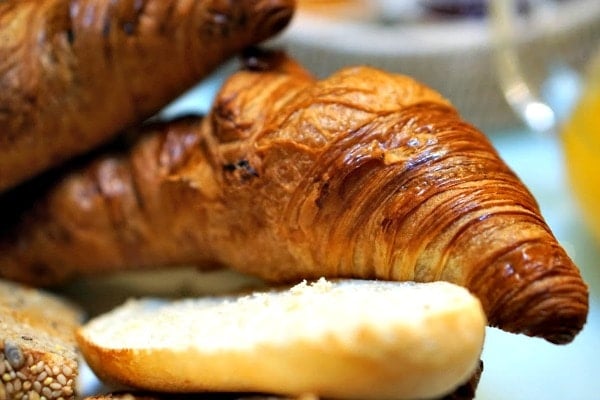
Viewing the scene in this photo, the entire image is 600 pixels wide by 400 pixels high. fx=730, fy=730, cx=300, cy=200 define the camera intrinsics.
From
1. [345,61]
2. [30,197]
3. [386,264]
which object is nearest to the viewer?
[386,264]

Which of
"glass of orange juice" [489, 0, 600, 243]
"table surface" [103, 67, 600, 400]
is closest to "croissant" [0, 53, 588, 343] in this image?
"table surface" [103, 67, 600, 400]

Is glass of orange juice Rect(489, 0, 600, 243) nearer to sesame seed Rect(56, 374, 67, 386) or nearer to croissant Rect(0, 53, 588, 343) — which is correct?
croissant Rect(0, 53, 588, 343)

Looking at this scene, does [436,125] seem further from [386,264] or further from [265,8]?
[265,8]

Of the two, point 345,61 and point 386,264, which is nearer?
point 386,264

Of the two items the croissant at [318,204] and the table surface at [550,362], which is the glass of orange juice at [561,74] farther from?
the croissant at [318,204]

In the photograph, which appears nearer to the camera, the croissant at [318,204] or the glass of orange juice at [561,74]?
the croissant at [318,204]

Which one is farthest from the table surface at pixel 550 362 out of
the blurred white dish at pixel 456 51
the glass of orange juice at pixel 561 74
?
the blurred white dish at pixel 456 51

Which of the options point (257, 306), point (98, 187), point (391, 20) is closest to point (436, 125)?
point (257, 306)
